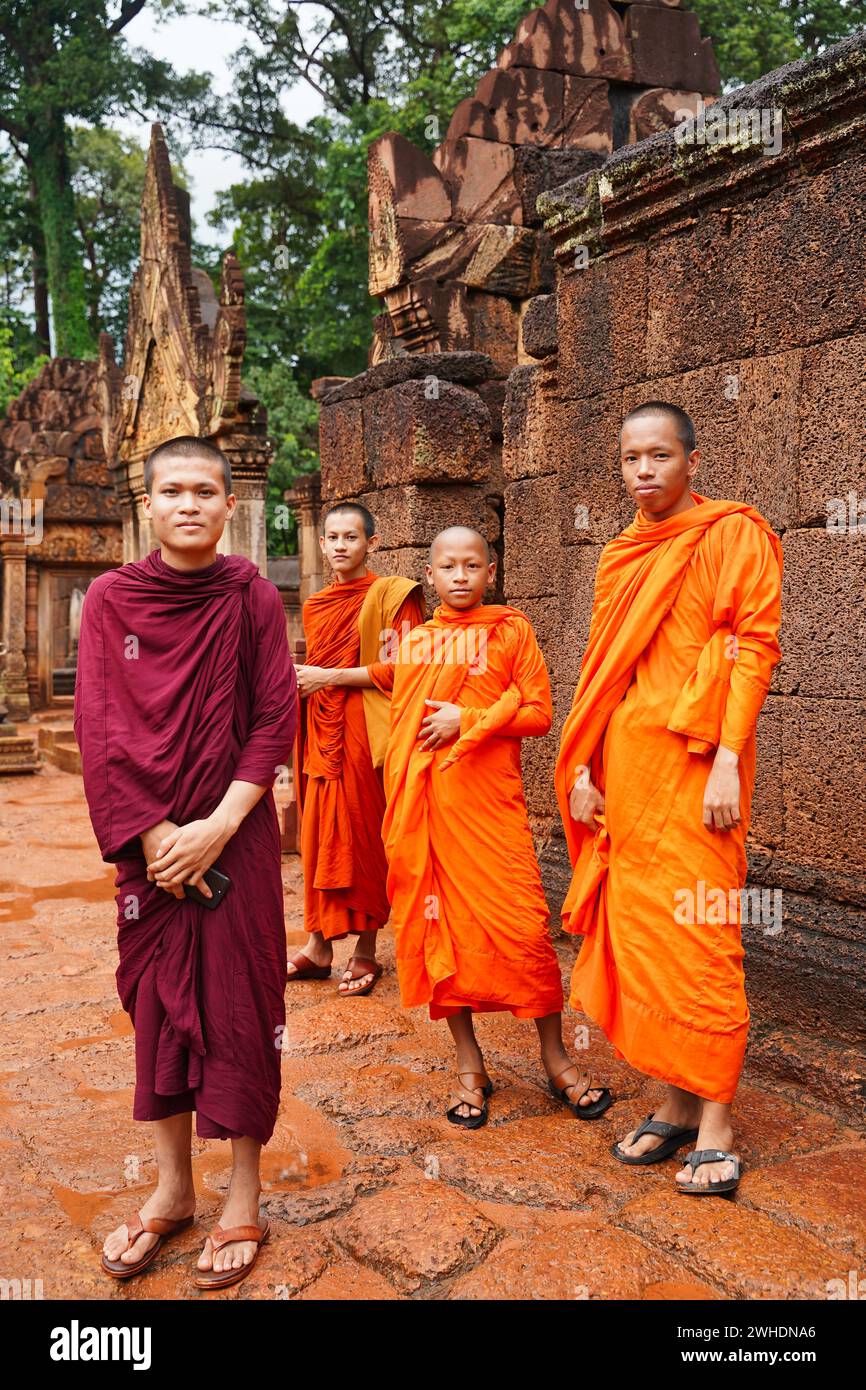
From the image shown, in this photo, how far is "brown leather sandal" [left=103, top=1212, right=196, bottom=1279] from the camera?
2.60m

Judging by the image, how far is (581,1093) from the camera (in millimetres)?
3479

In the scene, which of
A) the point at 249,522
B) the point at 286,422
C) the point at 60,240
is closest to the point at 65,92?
the point at 60,240

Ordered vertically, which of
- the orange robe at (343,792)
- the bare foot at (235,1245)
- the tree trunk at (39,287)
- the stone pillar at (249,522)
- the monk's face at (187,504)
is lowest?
the bare foot at (235,1245)

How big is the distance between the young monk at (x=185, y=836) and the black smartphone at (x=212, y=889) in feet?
0.05

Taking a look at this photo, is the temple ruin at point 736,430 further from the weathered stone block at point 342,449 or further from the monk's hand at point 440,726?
the monk's hand at point 440,726

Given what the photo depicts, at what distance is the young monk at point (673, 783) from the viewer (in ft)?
9.70

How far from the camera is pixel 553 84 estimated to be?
7.87 m

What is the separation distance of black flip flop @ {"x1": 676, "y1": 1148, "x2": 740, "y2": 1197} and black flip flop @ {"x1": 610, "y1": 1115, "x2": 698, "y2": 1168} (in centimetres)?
12

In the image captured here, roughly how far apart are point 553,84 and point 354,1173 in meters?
7.26

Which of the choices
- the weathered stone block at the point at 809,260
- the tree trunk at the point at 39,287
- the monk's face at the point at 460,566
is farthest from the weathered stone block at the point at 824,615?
the tree trunk at the point at 39,287

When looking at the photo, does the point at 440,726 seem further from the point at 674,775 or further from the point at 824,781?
the point at 824,781

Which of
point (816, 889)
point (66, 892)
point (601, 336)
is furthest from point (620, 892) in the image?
point (66, 892)

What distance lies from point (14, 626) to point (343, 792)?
11484 millimetres

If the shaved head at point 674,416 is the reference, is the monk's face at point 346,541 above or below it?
below
